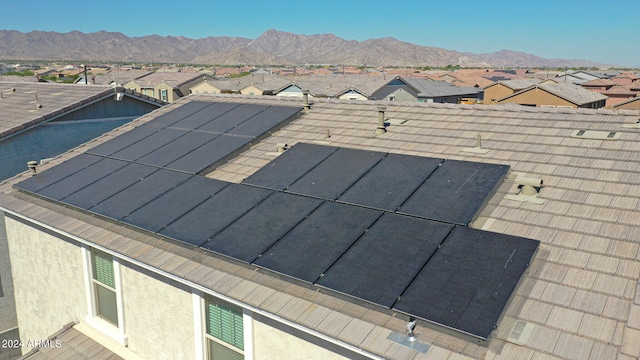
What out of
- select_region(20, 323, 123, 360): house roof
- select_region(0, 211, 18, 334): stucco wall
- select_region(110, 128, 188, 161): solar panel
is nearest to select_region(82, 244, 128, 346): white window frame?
select_region(20, 323, 123, 360): house roof

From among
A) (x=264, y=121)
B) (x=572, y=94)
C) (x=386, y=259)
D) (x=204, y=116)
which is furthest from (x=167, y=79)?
(x=386, y=259)

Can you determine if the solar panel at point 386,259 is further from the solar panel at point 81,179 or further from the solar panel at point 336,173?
the solar panel at point 81,179

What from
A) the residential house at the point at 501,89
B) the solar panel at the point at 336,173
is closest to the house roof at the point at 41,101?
the solar panel at the point at 336,173

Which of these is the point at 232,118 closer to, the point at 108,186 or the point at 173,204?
the point at 108,186

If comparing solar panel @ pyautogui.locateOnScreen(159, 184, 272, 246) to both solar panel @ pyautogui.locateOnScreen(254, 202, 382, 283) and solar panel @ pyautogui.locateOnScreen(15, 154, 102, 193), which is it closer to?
solar panel @ pyautogui.locateOnScreen(254, 202, 382, 283)

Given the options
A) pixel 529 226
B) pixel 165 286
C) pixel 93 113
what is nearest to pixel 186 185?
pixel 165 286

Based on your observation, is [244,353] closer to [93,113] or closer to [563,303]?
[563,303]
